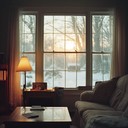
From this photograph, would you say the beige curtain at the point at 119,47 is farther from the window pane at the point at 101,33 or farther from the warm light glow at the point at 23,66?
the warm light glow at the point at 23,66

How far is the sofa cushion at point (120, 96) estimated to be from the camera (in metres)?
4.13

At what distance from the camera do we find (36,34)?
6.14 m

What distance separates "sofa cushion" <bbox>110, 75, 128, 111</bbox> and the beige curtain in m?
1.13

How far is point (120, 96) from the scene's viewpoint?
14.7ft

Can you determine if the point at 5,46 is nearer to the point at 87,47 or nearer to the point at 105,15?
the point at 87,47

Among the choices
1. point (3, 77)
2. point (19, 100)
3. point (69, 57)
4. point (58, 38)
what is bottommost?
point (19, 100)

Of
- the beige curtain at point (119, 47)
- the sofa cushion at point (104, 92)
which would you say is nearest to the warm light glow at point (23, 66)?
A: the sofa cushion at point (104, 92)

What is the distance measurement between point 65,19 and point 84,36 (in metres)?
0.57

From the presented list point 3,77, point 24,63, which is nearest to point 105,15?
point 24,63

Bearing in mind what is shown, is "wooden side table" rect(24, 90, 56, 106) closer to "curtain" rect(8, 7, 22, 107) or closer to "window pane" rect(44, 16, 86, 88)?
"curtain" rect(8, 7, 22, 107)

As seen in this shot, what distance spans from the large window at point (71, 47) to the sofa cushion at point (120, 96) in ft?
4.87

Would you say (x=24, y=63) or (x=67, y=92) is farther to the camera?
(x=67, y=92)

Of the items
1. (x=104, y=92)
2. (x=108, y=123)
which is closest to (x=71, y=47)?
(x=104, y=92)

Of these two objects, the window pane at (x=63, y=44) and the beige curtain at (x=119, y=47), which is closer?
the beige curtain at (x=119, y=47)
